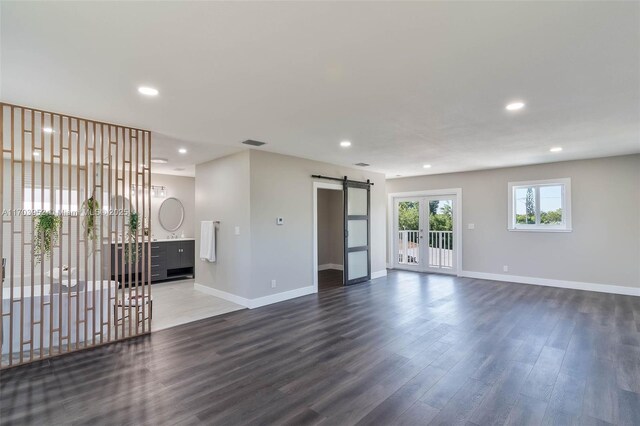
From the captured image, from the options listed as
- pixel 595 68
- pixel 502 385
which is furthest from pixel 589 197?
pixel 502 385

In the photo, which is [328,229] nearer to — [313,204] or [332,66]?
[313,204]

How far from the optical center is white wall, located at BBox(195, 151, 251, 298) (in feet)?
16.8

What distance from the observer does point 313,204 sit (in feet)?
19.8

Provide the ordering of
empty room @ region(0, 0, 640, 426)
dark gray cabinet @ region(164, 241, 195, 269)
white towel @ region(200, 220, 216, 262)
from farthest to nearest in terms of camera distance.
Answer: dark gray cabinet @ region(164, 241, 195, 269) < white towel @ region(200, 220, 216, 262) < empty room @ region(0, 0, 640, 426)

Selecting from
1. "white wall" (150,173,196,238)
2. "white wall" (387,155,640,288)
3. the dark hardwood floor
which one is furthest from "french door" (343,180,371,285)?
"white wall" (150,173,196,238)

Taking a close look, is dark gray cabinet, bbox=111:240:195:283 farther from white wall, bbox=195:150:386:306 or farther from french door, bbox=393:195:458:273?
french door, bbox=393:195:458:273

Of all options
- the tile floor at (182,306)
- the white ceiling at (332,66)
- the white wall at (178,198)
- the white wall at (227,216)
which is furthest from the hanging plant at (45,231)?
the white wall at (178,198)

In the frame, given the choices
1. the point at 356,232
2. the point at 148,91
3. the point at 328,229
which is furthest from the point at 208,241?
the point at 328,229

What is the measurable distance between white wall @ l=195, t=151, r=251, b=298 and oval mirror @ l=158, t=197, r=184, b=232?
199cm

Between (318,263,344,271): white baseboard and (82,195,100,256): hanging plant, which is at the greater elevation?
(82,195,100,256): hanging plant

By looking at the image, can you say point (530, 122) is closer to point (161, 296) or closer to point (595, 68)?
point (595, 68)

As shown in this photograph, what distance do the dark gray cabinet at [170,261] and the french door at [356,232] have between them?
3859mm

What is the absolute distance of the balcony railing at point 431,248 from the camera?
7.96 metres

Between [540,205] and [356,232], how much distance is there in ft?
13.1
